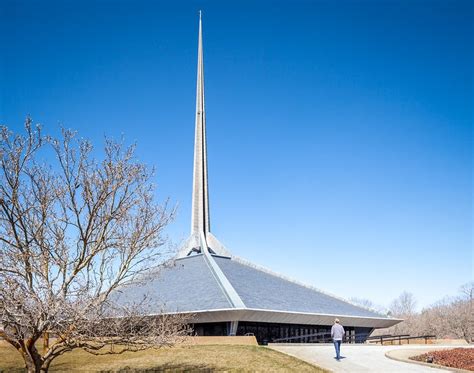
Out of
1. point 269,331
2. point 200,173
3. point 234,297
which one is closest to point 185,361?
point 234,297

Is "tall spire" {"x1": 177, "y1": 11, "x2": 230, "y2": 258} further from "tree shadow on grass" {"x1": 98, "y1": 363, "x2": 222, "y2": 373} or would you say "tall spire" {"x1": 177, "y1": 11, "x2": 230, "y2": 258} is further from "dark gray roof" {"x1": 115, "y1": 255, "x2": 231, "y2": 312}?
"tree shadow on grass" {"x1": 98, "y1": 363, "x2": 222, "y2": 373}

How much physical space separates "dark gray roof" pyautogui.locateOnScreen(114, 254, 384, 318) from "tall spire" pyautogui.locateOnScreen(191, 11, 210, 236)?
11.7ft

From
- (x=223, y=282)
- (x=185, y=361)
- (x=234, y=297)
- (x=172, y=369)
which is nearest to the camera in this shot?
(x=172, y=369)

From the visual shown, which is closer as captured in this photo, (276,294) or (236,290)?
(236,290)

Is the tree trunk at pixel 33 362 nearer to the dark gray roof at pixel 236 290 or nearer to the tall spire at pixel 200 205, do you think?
the dark gray roof at pixel 236 290

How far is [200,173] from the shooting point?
116 feet

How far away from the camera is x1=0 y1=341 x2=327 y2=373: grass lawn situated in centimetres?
1413

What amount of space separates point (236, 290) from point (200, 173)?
1389 centimetres

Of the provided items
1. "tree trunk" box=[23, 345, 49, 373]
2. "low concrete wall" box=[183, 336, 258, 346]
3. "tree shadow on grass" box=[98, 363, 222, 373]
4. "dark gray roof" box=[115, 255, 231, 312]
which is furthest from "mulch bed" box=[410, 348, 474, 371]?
"tree trunk" box=[23, 345, 49, 373]

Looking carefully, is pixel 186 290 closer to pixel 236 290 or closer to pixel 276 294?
pixel 236 290

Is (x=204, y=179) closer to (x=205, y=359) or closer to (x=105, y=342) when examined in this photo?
(x=205, y=359)

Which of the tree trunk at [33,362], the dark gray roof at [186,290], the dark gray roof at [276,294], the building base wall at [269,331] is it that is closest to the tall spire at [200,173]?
the dark gray roof at [186,290]

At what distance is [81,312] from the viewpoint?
9.01 metres

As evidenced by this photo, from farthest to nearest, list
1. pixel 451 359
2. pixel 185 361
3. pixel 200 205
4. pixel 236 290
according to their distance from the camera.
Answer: pixel 200 205 < pixel 236 290 < pixel 451 359 < pixel 185 361
